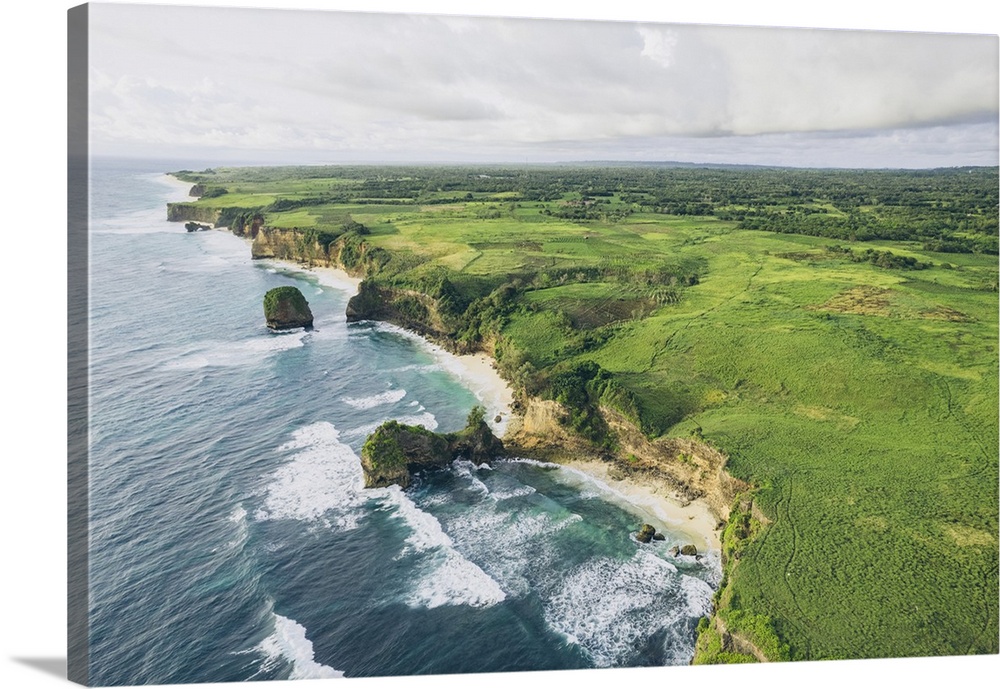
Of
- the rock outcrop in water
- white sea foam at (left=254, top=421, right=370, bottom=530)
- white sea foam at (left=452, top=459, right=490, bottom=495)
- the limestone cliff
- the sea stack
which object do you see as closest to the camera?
white sea foam at (left=254, top=421, right=370, bottom=530)

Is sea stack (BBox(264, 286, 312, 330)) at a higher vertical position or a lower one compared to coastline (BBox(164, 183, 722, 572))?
higher

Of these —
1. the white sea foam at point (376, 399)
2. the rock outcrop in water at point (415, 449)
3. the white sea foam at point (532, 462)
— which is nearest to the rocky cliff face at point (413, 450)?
the rock outcrop in water at point (415, 449)

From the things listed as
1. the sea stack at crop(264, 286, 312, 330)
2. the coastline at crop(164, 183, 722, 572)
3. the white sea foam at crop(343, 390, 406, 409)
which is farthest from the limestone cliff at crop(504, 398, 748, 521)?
the sea stack at crop(264, 286, 312, 330)

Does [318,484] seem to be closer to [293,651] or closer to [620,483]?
[293,651]

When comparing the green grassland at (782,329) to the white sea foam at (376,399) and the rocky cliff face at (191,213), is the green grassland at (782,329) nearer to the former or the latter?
the rocky cliff face at (191,213)

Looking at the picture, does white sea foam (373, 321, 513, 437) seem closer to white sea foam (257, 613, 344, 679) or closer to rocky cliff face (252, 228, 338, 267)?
white sea foam (257, 613, 344, 679)

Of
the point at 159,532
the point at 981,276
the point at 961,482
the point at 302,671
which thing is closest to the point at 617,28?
the point at 981,276

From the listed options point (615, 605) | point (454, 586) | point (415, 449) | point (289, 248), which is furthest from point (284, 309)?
point (615, 605)
